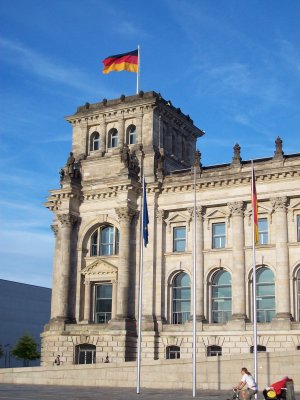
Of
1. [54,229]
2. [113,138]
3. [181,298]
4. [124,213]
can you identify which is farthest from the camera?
[113,138]

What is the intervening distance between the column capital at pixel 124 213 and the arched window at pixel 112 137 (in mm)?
8928

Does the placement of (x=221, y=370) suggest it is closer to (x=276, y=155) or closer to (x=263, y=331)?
(x=263, y=331)

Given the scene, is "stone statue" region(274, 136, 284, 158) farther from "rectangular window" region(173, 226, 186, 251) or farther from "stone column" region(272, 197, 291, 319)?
"rectangular window" region(173, 226, 186, 251)

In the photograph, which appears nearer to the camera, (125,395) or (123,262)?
(125,395)

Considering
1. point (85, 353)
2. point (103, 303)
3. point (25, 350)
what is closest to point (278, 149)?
point (103, 303)

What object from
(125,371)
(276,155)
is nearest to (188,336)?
(125,371)

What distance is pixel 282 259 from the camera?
50875 mm

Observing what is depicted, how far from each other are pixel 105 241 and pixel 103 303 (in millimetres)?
5502

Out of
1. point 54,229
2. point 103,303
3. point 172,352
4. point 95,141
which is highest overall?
point 95,141

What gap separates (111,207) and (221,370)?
2208cm

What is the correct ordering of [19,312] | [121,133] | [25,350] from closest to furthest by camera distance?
[121,133], [25,350], [19,312]

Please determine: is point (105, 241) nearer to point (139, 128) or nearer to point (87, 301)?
point (87, 301)

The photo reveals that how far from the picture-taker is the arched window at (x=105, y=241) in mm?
58531

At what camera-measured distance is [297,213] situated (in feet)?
170
